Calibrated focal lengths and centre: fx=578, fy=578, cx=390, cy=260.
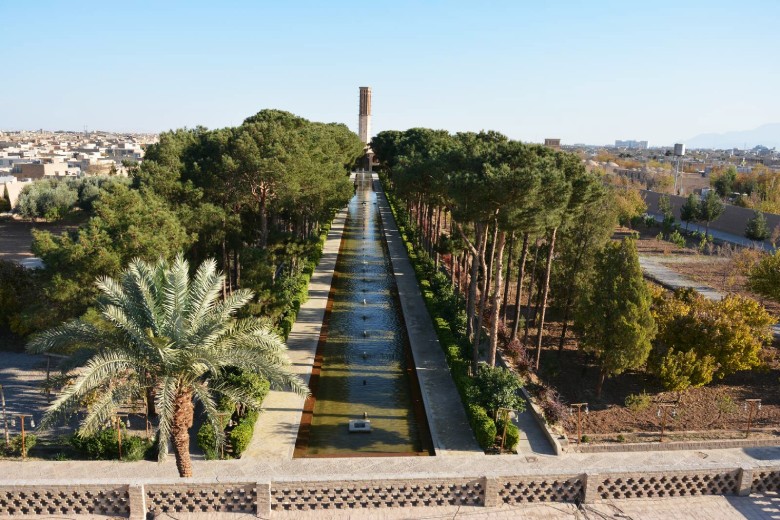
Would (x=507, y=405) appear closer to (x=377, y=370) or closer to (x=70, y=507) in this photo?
(x=377, y=370)

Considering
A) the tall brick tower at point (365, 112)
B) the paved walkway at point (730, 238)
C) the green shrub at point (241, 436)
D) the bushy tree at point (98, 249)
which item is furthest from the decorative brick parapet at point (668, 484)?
the tall brick tower at point (365, 112)

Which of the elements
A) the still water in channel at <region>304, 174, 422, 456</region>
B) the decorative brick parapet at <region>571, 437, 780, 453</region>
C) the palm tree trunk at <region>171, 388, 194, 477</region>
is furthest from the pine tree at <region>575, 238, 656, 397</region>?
the palm tree trunk at <region>171, 388, 194, 477</region>

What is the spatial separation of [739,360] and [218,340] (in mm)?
16142

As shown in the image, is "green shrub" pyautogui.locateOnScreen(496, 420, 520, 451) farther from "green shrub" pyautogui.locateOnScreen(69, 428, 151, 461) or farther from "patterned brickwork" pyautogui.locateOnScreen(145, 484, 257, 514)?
"green shrub" pyautogui.locateOnScreen(69, 428, 151, 461)

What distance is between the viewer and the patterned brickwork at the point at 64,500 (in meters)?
9.13

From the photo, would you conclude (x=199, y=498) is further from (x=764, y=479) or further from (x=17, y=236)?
(x=17, y=236)

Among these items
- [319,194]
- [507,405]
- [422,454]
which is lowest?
[422,454]

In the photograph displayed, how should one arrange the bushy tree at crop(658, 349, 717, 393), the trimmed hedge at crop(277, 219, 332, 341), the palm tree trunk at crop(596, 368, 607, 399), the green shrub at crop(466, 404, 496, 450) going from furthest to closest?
the trimmed hedge at crop(277, 219, 332, 341), the palm tree trunk at crop(596, 368, 607, 399), the bushy tree at crop(658, 349, 717, 393), the green shrub at crop(466, 404, 496, 450)

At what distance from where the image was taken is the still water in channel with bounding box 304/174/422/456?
50.8 ft

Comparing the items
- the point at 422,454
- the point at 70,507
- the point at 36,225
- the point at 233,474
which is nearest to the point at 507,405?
the point at 422,454

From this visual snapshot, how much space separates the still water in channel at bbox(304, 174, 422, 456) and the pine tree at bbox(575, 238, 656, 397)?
20.1 feet

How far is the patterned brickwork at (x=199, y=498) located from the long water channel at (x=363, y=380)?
5.26 m

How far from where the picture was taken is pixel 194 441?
14.4 m

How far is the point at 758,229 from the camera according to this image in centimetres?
4450
